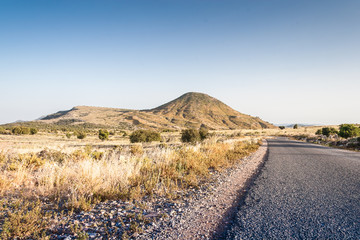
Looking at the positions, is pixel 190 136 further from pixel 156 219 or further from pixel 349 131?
pixel 156 219

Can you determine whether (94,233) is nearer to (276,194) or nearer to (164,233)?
(164,233)

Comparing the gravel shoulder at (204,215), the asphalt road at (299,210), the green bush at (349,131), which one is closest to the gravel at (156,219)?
the gravel shoulder at (204,215)

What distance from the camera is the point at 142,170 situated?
646cm

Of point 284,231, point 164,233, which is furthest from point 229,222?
point 164,233

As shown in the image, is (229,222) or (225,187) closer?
(229,222)

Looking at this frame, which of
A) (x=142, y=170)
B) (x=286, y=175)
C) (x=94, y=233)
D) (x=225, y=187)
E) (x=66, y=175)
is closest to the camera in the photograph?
(x=94, y=233)

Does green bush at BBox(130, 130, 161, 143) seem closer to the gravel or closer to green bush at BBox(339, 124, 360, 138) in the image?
the gravel

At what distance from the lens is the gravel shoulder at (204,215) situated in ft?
10.3

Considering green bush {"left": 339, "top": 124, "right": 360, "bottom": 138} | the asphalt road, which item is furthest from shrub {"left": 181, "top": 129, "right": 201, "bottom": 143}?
green bush {"left": 339, "top": 124, "right": 360, "bottom": 138}

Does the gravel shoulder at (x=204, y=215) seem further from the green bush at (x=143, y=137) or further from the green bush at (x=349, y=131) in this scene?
the green bush at (x=349, y=131)

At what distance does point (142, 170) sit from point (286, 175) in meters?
5.13

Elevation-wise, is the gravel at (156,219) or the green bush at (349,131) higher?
the green bush at (349,131)

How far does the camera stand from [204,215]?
3836 millimetres

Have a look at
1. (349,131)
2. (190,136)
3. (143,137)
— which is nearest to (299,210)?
(190,136)
